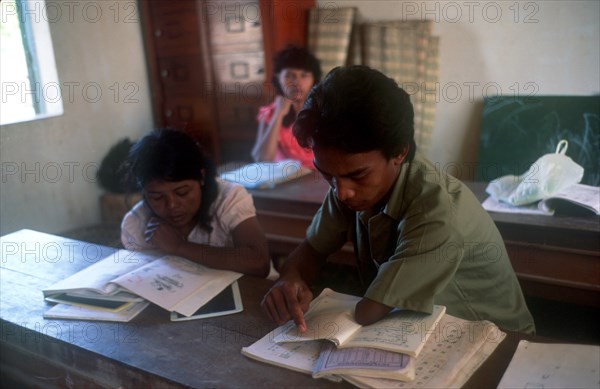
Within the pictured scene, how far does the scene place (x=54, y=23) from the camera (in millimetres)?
2400

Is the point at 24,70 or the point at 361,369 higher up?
the point at 24,70

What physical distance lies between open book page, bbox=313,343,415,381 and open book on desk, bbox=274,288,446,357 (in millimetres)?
11

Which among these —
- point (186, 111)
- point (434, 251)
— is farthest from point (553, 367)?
point (186, 111)

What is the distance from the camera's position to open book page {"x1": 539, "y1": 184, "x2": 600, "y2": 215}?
1.97 m

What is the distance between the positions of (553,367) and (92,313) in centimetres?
106

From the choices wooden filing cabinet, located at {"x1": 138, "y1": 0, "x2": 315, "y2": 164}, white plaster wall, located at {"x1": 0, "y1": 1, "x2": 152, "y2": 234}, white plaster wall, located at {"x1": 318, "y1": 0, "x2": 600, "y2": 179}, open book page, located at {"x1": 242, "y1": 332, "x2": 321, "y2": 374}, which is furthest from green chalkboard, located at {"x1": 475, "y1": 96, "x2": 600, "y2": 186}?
open book page, located at {"x1": 242, "y1": 332, "x2": 321, "y2": 374}

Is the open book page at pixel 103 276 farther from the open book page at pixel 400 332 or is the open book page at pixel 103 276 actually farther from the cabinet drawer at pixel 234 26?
the cabinet drawer at pixel 234 26

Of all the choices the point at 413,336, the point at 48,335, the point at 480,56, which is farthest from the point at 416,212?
the point at 480,56

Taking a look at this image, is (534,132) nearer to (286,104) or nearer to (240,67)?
(286,104)

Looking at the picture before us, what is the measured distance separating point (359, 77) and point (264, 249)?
79 cm

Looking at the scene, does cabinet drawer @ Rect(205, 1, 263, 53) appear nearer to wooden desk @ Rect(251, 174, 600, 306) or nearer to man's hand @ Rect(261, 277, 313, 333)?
wooden desk @ Rect(251, 174, 600, 306)

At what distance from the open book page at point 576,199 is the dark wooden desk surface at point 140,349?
1.11m

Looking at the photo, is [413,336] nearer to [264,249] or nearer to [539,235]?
[264,249]

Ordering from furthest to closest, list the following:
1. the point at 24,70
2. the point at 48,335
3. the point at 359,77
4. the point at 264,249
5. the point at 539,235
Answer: the point at 24,70, the point at 539,235, the point at 264,249, the point at 48,335, the point at 359,77
